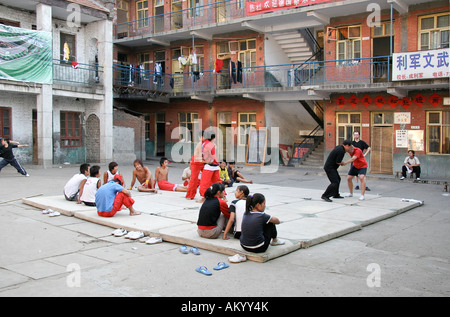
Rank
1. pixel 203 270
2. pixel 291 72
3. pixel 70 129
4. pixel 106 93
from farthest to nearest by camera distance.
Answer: pixel 291 72 < pixel 106 93 < pixel 70 129 < pixel 203 270

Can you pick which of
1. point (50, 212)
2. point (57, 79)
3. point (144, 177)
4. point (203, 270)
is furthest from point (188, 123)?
point (203, 270)

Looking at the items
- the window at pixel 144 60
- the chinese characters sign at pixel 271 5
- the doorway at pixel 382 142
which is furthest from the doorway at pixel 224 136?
the doorway at pixel 382 142

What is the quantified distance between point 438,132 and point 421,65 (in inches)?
125

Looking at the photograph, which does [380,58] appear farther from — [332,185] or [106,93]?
[106,93]

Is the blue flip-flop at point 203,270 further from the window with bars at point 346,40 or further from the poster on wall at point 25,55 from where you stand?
the window with bars at point 346,40

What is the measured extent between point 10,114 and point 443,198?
1805cm

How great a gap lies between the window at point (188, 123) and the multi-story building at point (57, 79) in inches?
230

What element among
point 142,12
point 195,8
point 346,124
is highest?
point 142,12

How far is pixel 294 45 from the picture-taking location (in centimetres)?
2419

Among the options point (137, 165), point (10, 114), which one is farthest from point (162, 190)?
point (10, 114)

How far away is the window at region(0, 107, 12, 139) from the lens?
19938mm

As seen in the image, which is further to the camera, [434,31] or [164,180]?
[434,31]

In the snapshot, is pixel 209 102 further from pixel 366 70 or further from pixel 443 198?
pixel 443 198

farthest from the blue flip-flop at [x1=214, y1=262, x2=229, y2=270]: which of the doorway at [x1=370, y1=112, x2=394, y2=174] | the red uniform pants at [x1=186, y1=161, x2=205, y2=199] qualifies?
the doorway at [x1=370, y1=112, x2=394, y2=174]
